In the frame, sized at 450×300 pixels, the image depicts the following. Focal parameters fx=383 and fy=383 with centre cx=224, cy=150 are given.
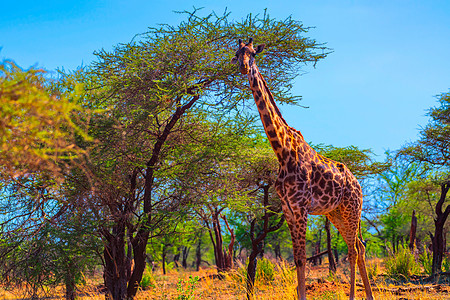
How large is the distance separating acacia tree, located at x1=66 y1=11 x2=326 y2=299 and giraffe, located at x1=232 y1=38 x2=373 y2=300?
2028 mm

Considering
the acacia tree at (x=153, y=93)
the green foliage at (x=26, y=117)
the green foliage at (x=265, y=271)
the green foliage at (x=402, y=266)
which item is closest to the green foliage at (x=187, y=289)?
the acacia tree at (x=153, y=93)

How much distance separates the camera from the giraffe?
6086mm

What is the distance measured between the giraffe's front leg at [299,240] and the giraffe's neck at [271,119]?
0.92 metres

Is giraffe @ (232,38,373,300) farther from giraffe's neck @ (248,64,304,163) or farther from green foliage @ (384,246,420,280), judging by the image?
green foliage @ (384,246,420,280)

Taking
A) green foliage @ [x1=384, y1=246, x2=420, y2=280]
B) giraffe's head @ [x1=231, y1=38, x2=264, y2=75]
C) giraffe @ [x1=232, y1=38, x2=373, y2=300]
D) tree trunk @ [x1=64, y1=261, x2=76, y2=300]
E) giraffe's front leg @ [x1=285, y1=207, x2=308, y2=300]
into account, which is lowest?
A: green foliage @ [x1=384, y1=246, x2=420, y2=280]

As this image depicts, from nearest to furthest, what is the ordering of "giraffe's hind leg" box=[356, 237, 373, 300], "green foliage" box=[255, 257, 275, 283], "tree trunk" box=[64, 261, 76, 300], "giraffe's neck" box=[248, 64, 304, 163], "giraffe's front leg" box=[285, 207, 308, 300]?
1. "giraffe's front leg" box=[285, 207, 308, 300]
2. "giraffe's neck" box=[248, 64, 304, 163]
3. "giraffe's hind leg" box=[356, 237, 373, 300]
4. "tree trunk" box=[64, 261, 76, 300]
5. "green foliage" box=[255, 257, 275, 283]

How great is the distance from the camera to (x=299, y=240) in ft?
20.2

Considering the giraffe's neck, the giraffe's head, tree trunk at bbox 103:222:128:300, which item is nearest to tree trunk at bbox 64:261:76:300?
tree trunk at bbox 103:222:128:300

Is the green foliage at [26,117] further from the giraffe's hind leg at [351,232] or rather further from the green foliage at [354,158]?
the green foliage at [354,158]

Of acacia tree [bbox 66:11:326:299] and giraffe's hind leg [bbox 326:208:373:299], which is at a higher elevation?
acacia tree [bbox 66:11:326:299]

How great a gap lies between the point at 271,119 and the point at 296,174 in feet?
3.26

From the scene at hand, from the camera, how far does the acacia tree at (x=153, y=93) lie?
8.18 meters

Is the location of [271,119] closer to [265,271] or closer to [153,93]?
[153,93]

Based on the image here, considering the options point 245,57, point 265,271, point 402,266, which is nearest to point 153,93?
point 245,57
